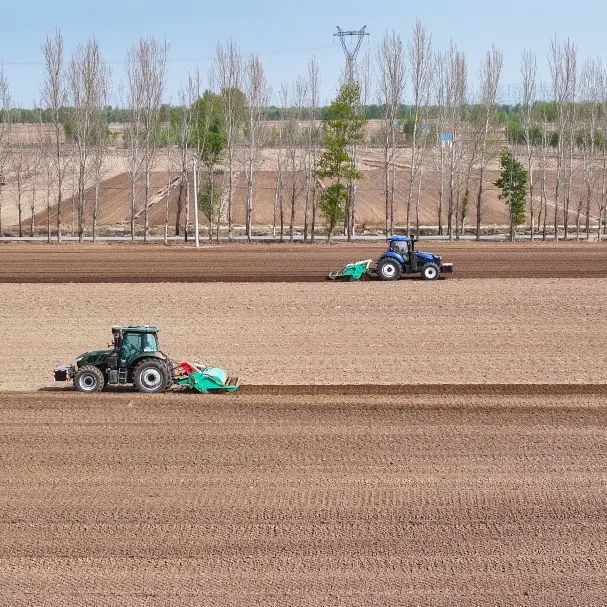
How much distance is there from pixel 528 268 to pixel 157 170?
217 ft

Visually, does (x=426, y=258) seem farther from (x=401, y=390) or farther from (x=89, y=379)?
(x=89, y=379)

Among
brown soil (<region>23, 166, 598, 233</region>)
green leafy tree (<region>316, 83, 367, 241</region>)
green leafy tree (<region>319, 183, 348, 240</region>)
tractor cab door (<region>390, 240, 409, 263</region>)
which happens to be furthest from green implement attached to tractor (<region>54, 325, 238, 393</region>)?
brown soil (<region>23, 166, 598, 233</region>)

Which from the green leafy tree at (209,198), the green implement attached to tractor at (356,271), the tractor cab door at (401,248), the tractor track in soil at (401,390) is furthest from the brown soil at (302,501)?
the green leafy tree at (209,198)

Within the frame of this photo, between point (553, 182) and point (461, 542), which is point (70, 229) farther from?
point (461, 542)

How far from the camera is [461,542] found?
40.6 feet

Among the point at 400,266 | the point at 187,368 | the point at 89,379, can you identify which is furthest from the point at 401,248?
the point at 89,379

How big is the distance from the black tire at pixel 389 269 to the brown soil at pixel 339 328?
656 millimetres

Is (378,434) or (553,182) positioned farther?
(553,182)

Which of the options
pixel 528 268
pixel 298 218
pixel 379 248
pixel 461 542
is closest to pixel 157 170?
pixel 298 218

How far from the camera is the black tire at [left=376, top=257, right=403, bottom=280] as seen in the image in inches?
1364

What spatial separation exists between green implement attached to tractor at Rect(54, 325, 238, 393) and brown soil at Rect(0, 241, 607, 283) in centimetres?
1669

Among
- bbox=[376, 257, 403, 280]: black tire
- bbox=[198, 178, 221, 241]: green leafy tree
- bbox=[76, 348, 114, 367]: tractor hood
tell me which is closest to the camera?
bbox=[76, 348, 114, 367]: tractor hood

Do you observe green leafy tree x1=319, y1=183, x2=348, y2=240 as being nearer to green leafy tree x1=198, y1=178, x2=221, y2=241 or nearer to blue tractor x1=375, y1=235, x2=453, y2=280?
green leafy tree x1=198, y1=178, x2=221, y2=241

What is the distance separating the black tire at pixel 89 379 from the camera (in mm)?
19188
